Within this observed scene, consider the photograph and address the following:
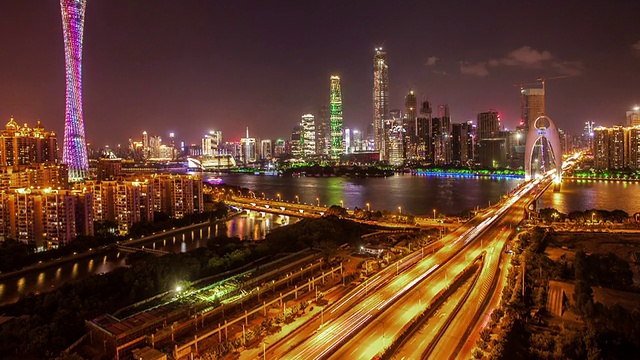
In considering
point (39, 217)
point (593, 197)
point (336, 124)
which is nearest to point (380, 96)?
point (336, 124)

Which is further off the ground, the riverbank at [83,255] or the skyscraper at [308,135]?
the skyscraper at [308,135]

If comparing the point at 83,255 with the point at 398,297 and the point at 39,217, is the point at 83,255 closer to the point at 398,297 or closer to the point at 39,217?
the point at 39,217

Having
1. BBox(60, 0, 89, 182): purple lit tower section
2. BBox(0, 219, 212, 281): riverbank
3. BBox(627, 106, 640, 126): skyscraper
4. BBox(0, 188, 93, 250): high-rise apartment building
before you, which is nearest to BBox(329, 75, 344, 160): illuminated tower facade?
BBox(627, 106, 640, 126): skyscraper

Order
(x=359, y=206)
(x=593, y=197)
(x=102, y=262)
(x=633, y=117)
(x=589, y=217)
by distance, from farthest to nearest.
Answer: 1. (x=633, y=117)
2. (x=593, y=197)
3. (x=359, y=206)
4. (x=589, y=217)
5. (x=102, y=262)

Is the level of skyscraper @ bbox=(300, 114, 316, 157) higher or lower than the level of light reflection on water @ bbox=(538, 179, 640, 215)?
higher

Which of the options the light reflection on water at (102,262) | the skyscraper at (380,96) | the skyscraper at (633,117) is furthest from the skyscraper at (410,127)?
the light reflection on water at (102,262)

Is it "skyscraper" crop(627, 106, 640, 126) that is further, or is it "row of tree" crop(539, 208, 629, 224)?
"skyscraper" crop(627, 106, 640, 126)

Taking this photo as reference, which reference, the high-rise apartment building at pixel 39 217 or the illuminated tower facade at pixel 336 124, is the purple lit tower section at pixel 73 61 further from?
the illuminated tower facade at pixel 336 124

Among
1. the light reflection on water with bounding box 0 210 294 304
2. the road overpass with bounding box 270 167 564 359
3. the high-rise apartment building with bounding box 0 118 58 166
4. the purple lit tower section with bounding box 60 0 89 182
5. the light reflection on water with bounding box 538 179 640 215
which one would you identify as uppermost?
the purple lit tower section with bounding box 60 0 89 182

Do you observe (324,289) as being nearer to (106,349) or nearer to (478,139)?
(106,349)

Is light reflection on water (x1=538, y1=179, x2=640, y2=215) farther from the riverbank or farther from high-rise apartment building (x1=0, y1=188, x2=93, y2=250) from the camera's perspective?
high-rise apartment building (x1=0, y1=188, x2=93, y2=250)
